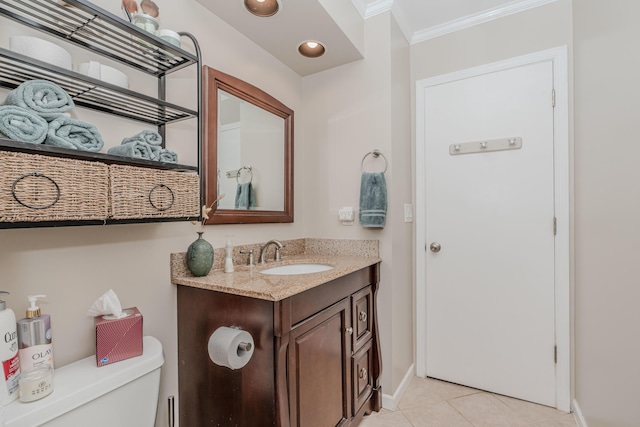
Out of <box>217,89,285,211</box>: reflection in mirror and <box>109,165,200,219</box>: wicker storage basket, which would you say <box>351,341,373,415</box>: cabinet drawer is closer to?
<box>217,89,285,211</box>: reflection in mirror

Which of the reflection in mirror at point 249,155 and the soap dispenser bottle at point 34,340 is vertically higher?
the reflection in mirror at point 249,155

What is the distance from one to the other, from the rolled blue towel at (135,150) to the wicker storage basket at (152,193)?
46 mm

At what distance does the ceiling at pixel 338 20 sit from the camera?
1.56 metres

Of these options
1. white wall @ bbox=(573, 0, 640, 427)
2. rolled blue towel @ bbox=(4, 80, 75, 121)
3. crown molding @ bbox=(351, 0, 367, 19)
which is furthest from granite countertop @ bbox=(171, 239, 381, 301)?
crown molding @ bbox=(351, 0, 367, 19)

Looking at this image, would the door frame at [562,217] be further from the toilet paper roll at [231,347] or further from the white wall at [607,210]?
the toilet paper roll at [231,347]

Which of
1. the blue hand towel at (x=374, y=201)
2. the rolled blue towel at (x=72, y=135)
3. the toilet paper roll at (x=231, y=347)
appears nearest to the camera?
the rolled blue towel at (x=72, y=135)

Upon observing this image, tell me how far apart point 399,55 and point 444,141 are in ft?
2.16

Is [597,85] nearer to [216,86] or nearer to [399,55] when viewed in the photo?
[399,55]

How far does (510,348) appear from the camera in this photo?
1.98 meters

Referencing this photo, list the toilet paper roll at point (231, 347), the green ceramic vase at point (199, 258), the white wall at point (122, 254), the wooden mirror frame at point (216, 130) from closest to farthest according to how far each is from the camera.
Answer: the white wall at point (122, 254), the toilet paper roll at point (231, 347), the green ceramic vase at point (199, 258), the wooden mirror frame at point (216, 130)

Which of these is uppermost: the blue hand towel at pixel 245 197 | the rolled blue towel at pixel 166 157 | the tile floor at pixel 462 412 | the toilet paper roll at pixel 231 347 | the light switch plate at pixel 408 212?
the rolled blue towel at pixel 166 157

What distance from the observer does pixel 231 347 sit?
3.38 feet

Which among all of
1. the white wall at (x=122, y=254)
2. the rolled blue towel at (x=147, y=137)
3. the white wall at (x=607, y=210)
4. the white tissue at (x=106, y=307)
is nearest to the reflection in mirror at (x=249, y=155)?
the white wall at (x=122, y=254)

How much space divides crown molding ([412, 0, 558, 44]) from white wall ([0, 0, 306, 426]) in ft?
4.25
